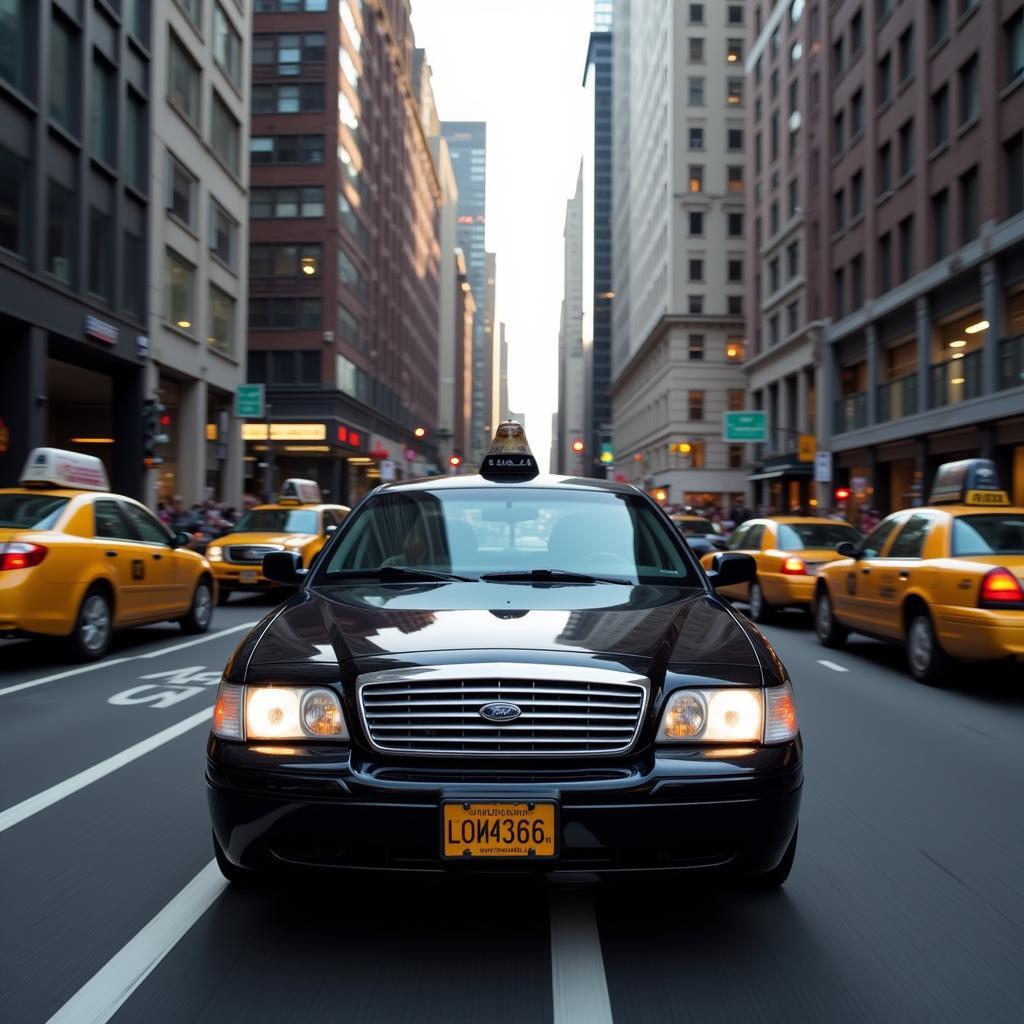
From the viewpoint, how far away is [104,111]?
2575cm

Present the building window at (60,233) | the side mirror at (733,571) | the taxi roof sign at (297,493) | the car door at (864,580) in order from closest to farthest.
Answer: the side mirror at (733,571)
the car door at (864,580)
the taxi roof sign at (297,493)
the building window at (60,233)

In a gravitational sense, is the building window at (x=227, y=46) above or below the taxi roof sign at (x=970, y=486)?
above

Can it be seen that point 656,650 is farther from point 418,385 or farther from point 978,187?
point 418,385

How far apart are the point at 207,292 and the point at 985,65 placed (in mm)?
23247

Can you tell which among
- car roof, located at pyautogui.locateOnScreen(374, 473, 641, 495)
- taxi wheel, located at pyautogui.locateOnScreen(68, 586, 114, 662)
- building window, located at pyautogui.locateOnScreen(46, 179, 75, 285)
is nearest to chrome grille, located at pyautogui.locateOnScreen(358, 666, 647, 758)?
car roof, located at pyautogui.locateOnScreen(374, 473, 641, 495)

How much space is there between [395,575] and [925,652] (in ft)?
20.7

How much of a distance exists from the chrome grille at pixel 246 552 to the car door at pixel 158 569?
388 cm

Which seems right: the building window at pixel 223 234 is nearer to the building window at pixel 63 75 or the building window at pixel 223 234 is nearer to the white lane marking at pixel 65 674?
the building window at pixel 63 75

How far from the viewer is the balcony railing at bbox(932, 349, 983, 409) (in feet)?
85.6

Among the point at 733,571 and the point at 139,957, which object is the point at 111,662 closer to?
the point at 733,571

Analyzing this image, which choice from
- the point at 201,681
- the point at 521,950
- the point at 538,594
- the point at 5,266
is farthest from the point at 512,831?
the point at 5,266

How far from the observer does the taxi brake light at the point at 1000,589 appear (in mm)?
8203

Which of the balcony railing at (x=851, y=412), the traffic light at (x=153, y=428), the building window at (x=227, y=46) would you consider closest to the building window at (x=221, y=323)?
the building window at (x=227, y=46)

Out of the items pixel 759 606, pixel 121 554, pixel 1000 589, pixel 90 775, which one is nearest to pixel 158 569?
pixel 121 554
